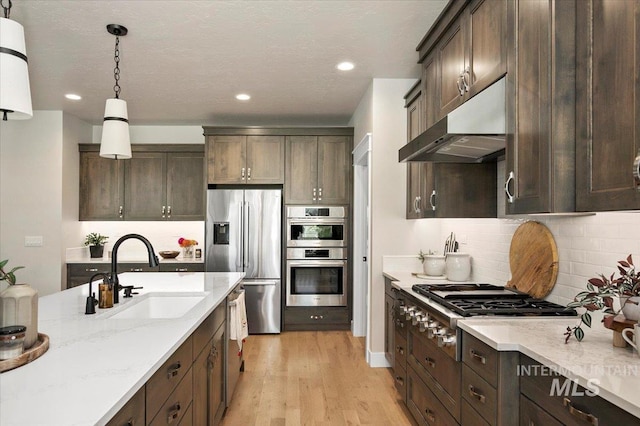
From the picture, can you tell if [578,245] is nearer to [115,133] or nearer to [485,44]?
[485,44]

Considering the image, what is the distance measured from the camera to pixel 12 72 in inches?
58.1

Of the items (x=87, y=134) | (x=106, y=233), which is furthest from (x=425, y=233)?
(x=87, y=134)

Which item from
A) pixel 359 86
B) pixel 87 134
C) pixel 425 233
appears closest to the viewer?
pixel 425 233

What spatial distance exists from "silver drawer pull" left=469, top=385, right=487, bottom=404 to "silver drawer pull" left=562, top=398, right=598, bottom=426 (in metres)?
0.49

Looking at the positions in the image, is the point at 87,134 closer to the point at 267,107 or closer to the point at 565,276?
the point at 267,107

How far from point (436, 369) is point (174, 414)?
4.65 feet

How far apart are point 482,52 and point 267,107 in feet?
11.1

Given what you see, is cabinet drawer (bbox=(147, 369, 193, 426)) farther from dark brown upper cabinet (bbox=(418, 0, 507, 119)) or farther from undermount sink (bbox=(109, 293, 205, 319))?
dark brown upper cabinet (bbox=(418, 0, 507, 119))

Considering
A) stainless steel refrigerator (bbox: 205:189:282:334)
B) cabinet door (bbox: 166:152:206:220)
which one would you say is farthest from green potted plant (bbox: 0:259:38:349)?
cabinet door (bbox: 166:152:206:220)

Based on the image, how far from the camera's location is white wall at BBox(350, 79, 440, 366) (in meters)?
4.00

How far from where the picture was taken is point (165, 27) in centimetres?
301

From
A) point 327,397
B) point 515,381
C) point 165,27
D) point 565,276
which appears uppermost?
point 165,27

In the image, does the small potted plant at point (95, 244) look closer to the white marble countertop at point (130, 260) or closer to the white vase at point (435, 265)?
the white marble countertop at point (130, 260)

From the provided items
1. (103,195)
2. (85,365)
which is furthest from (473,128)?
(103,195)
